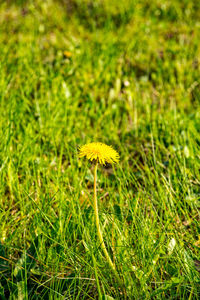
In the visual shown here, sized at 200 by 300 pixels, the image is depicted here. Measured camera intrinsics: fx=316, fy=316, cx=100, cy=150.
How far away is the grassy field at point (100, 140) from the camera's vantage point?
4.07 ft

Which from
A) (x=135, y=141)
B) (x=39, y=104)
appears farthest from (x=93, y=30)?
(x=135, y=141)

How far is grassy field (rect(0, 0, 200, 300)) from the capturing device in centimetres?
124

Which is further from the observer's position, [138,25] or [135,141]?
[138,25]

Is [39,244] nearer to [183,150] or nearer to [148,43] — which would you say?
[183,150]

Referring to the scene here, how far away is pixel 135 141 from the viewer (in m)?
2.26

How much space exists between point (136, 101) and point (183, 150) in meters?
0.75

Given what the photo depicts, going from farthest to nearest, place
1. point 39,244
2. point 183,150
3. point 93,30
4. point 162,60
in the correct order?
point 93,30 → point 162,60 → point 183,150 → point 39,244

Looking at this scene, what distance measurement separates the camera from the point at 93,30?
11.3 feet

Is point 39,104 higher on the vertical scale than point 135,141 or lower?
higher

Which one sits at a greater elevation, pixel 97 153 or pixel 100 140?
pixel 97 153

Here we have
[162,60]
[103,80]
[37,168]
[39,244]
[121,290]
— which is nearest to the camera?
[121,290]

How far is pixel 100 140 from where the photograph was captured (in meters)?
2.17

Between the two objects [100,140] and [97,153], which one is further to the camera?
[100,140]

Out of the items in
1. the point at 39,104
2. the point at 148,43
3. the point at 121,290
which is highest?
the point at 148,43
